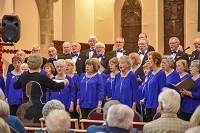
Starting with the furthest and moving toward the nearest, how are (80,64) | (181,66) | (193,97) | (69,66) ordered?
(80,64) < (69,66) < (181,66) < (193,97)

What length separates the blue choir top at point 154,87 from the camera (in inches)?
304

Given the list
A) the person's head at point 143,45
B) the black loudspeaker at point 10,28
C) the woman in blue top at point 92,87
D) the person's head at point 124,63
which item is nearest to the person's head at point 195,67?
the person's head at point 124,63

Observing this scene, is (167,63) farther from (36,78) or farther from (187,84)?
(36,78)

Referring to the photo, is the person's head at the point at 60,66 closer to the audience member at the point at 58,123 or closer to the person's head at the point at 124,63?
the person's head at the point at 124,63

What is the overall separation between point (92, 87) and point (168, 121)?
3956 mm

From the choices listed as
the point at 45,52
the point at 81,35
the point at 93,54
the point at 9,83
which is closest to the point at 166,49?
the point at 81,35

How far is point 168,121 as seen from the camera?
15.2 ft

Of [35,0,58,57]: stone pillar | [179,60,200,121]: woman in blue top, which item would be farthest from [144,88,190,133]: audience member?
[35,0,58,57]: stone pillar

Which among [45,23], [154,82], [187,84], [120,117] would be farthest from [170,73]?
[45,23]

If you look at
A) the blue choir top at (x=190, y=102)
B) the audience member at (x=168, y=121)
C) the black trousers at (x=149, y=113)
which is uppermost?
the audience member at (x=168, y=121)

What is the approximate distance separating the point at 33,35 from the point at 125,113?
1083 cm

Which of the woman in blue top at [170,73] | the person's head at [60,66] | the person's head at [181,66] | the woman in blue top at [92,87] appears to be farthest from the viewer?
the woman in blue top at [92,87]

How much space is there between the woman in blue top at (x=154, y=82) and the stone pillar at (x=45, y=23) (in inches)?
297

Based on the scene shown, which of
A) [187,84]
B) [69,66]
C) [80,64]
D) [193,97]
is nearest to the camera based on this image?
[187,84]
